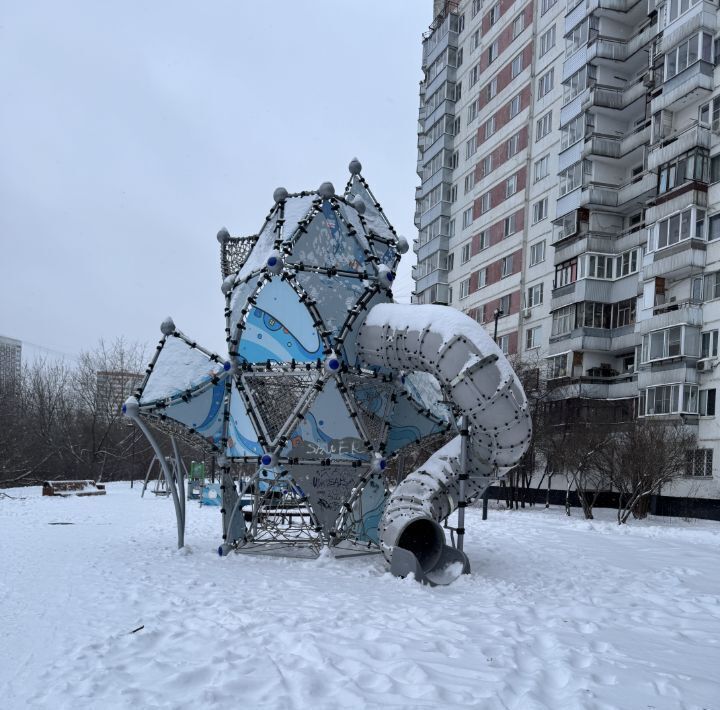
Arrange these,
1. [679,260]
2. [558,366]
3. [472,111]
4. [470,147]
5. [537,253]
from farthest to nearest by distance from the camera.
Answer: [472,111] < [470,147] < [537,253] < [558,366] < [679,260]

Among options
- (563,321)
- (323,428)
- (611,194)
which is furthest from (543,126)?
(323,428)

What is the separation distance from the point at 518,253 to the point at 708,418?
51.4ft

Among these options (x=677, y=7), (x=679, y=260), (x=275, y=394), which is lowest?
(x=275, y=394)

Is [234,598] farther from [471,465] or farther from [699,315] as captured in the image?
[699,315]

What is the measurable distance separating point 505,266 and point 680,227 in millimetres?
13091

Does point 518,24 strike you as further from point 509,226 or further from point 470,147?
point 509,226

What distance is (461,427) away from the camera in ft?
34.3

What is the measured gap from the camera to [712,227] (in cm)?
2862

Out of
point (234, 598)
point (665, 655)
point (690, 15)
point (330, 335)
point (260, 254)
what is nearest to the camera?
point (665, 655)

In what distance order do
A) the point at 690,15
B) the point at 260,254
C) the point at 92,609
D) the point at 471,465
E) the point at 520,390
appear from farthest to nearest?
the point at 690,15, the point at 260,254, the point at 471,465, the point at 520,390, the point at 92,609

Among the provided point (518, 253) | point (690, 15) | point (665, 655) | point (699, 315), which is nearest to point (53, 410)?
point (518, 253)

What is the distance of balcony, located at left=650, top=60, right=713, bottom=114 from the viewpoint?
29.0m

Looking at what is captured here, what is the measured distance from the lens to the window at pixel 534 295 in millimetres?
38500

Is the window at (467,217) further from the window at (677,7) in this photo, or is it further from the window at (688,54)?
the window at (677,7)
